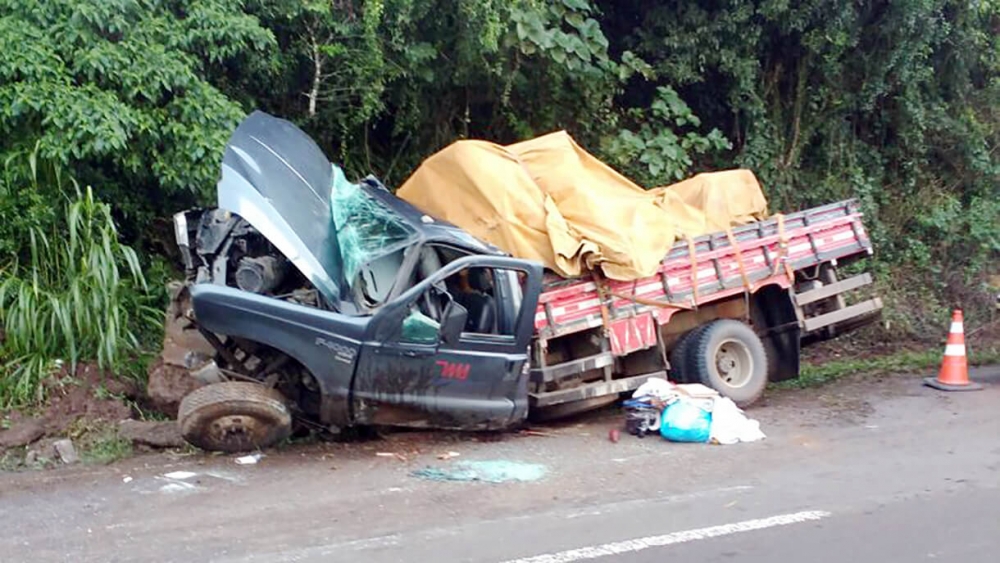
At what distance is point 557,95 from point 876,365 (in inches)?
177

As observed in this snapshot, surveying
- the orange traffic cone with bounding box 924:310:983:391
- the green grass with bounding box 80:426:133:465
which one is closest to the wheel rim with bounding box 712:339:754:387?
the orange traffic cone with bounding box 924:310:983:391

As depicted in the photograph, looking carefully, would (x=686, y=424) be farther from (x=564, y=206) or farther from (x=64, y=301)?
(x=64, y=301)

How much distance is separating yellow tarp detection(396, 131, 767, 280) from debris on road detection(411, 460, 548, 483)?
5.74 ft

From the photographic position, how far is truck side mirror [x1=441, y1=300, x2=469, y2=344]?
7547mm

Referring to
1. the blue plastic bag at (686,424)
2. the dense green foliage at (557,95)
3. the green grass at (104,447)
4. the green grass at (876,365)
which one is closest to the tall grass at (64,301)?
the dense green foliage at (557,95)

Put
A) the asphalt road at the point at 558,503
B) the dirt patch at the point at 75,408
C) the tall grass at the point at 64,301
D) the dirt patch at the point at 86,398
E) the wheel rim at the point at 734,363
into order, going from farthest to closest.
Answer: the wheel rim at the point at 734,363 < the tall grass at the point at 64,301 < the dirt patch at the point at 86,398 < the dirt patch at the point at 75,408 < the asphalt road at the point at 558,503

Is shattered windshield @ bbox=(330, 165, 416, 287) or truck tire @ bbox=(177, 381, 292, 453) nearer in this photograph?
truck tire @ bbox=(177, 381, 292, 453)

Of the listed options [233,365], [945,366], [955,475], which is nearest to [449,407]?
[233,365]

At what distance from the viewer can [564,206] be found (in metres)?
9.02

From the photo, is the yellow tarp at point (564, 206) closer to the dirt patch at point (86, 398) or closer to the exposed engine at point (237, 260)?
the exposed engine at point (237, 260)

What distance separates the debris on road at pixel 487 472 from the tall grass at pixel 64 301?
121 inches

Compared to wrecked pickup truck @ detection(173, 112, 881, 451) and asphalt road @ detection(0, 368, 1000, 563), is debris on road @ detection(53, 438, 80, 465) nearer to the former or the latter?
asphalt road @ detection(0, 368, 1000, 563)

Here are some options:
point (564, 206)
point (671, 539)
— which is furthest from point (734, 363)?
point (671, 539)

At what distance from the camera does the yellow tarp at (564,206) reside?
8617 millimetres
